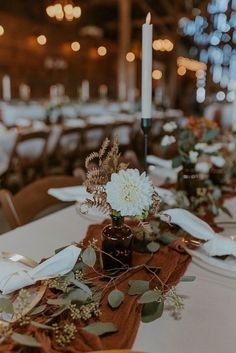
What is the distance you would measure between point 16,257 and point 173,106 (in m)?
11.5

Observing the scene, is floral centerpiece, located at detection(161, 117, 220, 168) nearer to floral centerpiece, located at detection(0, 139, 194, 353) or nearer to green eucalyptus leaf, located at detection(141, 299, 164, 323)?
floral centerpiece, located at detection(0, 139, 194, 353)

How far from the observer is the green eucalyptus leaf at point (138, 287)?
0.83 m

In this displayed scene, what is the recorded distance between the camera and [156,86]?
1273cm

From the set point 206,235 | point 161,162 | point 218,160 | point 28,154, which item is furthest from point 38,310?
point 28,154

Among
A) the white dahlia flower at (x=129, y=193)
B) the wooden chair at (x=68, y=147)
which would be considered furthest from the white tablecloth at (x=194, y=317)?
the wooden chair at (x=68, y=147)

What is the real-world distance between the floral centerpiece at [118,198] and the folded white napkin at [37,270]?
8cm

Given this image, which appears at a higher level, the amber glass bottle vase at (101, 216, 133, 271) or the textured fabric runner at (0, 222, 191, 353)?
the amber glass bottle vase at (101, 216, 133, 271)

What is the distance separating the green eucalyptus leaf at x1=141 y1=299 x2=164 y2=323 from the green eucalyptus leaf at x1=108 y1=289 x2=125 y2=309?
5cm

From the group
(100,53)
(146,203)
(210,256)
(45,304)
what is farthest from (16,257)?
(100,53)

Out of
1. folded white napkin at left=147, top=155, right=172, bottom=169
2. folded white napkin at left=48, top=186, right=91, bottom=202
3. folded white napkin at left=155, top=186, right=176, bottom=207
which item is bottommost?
folded white napkin at left=155, top=186, right=176, bottom=207

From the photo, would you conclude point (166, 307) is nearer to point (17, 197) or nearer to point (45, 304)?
point (45, 304)

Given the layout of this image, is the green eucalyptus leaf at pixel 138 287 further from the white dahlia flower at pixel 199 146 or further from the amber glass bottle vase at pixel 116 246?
the white dahlia flower at pixel 199 146

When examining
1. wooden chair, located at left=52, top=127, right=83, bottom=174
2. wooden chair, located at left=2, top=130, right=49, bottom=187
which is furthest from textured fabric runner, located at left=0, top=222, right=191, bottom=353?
wooden chair, located at left=52, top=127, right=83, bottom=174

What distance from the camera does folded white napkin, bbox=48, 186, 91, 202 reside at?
1.50m
